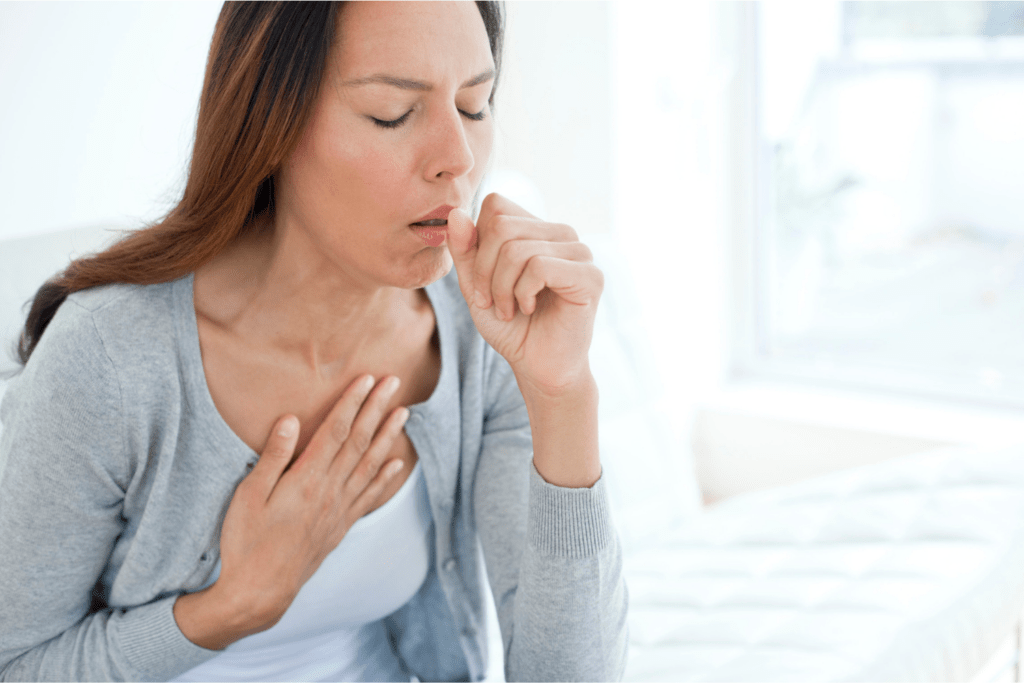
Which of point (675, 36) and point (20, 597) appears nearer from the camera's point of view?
point (20, 597)

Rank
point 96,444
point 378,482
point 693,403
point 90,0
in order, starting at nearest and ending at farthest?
point 96,444, point 378,482, point 90,0, point 693,403

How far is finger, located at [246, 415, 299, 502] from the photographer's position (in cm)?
92

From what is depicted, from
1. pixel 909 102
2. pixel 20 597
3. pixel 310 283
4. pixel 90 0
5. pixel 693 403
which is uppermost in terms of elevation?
pixel 90 0

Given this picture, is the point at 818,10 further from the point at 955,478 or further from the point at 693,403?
→ the point at 955,478

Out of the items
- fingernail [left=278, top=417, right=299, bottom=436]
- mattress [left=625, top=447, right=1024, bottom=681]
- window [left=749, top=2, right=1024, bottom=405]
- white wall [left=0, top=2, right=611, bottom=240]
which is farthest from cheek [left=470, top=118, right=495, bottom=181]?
window [left=749, top=2, right=1024, bottom=405]

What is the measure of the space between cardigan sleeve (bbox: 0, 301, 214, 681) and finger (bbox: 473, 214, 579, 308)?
15.0 inches

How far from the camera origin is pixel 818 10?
225 cm

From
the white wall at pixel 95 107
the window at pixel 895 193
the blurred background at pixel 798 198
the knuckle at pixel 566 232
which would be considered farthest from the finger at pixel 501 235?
the window at pixel 895 193

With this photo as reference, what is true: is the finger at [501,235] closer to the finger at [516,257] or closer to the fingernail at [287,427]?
the finger at [516,257]

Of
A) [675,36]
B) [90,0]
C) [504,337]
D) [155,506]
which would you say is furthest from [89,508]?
[675,36]

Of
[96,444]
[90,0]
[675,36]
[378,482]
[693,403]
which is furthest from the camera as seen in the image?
[693,403]

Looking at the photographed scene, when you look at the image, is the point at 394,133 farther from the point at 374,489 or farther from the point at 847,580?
the point at 847,580

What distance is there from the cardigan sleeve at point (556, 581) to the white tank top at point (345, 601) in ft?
0.32

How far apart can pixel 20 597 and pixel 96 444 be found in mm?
169
